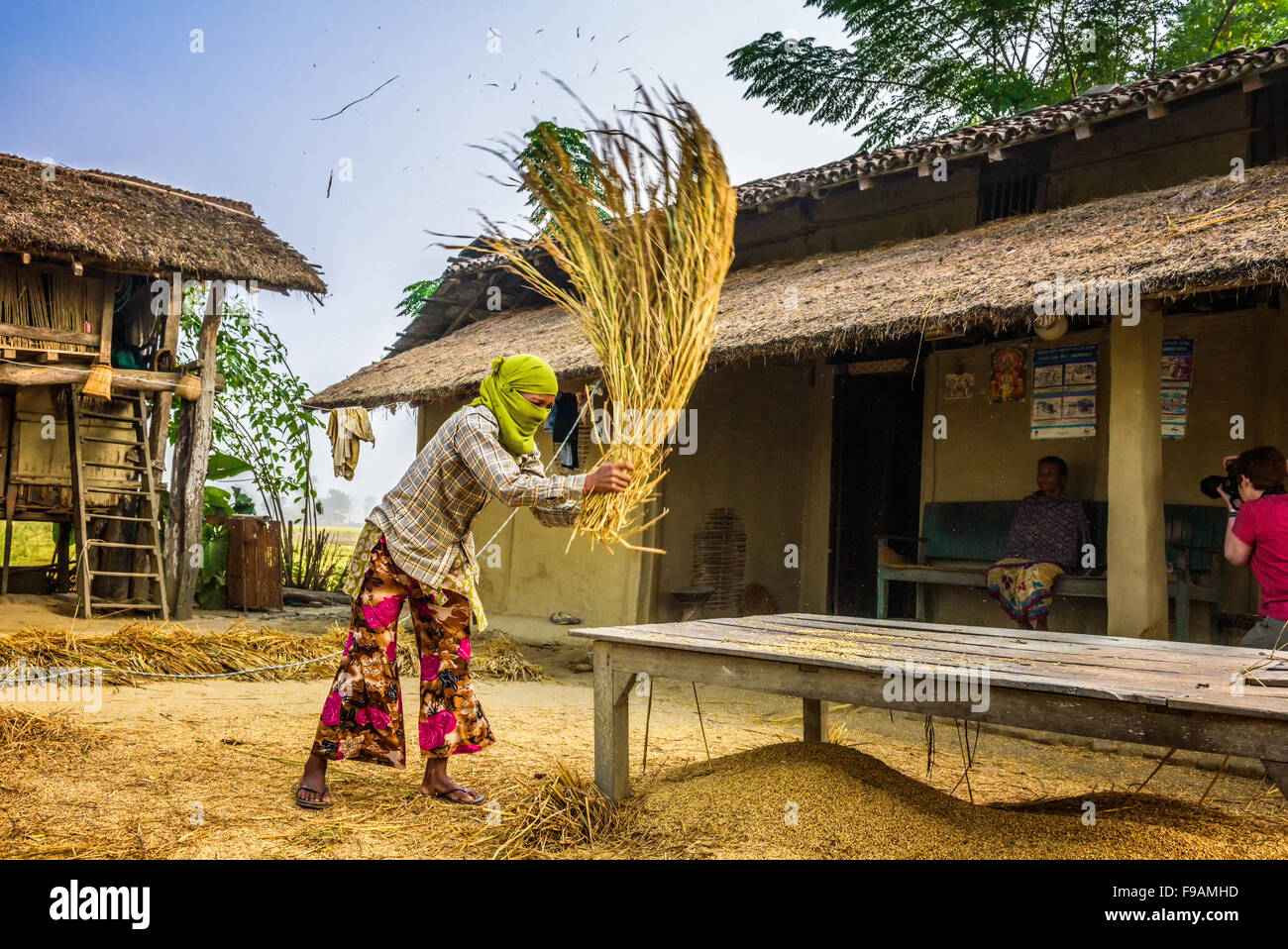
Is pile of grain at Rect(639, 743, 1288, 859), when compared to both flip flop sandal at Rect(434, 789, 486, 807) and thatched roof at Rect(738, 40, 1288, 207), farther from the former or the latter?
thatched roof at Rect(738, 40, 1288, 207)

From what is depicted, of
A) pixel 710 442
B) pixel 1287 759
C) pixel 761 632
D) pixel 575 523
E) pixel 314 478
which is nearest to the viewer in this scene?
pixel 1287 759

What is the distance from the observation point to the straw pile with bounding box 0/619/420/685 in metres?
5.81

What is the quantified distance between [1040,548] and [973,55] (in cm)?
1051

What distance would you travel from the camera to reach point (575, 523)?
10.3ft

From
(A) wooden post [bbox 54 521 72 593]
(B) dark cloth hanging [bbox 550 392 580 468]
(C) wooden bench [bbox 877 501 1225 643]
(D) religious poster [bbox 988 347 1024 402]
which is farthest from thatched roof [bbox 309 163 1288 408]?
(A) wooden post [bbox 54 521 72 593]

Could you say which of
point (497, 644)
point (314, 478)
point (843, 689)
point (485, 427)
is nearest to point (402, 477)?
point (485, 427)

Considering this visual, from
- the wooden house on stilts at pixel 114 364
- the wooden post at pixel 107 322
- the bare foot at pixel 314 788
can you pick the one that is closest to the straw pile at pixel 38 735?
the bare foot at pixel 314 788

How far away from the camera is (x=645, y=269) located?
3.24 meters

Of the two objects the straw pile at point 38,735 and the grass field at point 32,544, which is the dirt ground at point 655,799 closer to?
the straw pile at point 38,735

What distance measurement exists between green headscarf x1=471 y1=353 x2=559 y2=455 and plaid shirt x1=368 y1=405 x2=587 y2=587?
0.04 m

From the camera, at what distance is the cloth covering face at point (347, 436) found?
8.69m

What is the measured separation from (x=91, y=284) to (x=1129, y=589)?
8210mm

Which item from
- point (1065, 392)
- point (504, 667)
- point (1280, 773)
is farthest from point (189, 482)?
point (1280, 773)

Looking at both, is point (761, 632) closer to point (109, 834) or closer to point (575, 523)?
point (575, 523)
